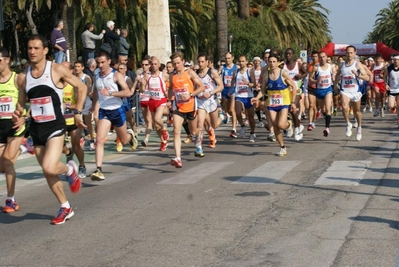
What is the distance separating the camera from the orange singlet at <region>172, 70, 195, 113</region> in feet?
45.8

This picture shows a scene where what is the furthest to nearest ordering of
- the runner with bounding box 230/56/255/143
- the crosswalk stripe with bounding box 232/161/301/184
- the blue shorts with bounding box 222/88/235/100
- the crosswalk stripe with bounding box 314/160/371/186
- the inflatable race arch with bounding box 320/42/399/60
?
the inflatable race arch with bounding box 320/42/399/60
the blue shorts with bounding box 222/88/235/100
the runner with bounding box 230/56/255/143
the crosswalk stripe with bounding box 232/161/301/184
the crosswalk stripe with bounding box 314/160/371/186

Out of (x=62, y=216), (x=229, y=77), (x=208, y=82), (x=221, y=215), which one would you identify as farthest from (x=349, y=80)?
(x=62, y=216)

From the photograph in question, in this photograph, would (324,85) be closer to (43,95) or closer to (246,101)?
(246,101)

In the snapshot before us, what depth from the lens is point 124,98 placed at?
545 inches

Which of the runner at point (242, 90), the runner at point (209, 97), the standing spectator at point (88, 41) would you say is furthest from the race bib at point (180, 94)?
the standing spectator at point (88, 41)

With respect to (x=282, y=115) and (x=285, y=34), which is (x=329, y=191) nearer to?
(x=282, y=115)

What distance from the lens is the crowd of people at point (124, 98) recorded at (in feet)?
29.0

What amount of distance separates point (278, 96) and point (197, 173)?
2986 mm

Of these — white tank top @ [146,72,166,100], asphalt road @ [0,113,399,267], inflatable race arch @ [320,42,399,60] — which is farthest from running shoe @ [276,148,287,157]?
inflatable race arch @ [320,42,399,60]

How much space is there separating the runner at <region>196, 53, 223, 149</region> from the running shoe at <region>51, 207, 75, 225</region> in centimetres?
609

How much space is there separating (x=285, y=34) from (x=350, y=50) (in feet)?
107

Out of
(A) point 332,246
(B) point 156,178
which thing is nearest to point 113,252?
(A) point 332,246

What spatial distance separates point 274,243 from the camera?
7.39 meters

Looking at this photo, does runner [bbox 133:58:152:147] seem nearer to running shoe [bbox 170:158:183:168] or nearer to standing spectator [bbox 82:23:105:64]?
standing spectator [bbox 82:23:105:64]
